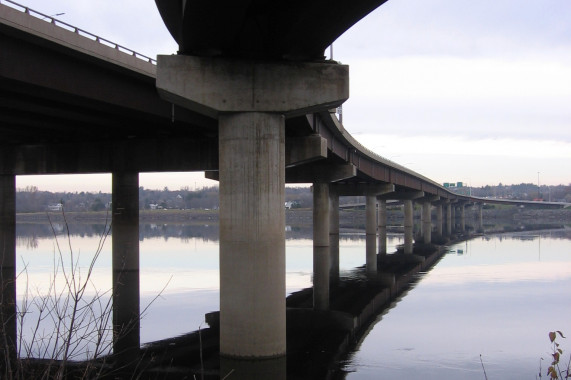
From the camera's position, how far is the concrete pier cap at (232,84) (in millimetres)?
17141

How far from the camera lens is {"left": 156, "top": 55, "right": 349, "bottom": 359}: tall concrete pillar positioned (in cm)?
1659

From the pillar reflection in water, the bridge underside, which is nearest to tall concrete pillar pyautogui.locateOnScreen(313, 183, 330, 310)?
the pillar reflection in water

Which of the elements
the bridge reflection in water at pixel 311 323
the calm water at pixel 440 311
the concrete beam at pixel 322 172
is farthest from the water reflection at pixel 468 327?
the concrete beam at pixel 322 172

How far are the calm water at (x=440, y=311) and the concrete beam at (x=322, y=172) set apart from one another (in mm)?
6750

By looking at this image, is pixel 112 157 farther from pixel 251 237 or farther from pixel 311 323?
pixel 251 237

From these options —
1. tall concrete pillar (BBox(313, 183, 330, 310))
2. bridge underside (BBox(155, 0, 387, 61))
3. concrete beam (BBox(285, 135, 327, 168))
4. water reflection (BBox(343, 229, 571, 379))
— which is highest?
bridge underside (BBox(155, 0, 387, 61))

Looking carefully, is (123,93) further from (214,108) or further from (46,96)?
(214,108)

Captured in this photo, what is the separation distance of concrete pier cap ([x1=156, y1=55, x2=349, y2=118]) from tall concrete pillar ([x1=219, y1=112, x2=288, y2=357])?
389mm

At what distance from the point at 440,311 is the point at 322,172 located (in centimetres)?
2640

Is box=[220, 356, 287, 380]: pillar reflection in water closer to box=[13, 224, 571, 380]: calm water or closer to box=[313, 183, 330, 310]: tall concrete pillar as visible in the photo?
box=[13, 224, 571, 380]: calm water

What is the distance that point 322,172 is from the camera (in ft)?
166

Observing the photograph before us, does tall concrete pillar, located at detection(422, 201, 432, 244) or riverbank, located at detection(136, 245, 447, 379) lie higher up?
tall concrete pillar, located at detection(422, 201, 432, 244)

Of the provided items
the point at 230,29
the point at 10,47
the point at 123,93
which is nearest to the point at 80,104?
the point at 123,93

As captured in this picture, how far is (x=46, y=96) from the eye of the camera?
2089cm
